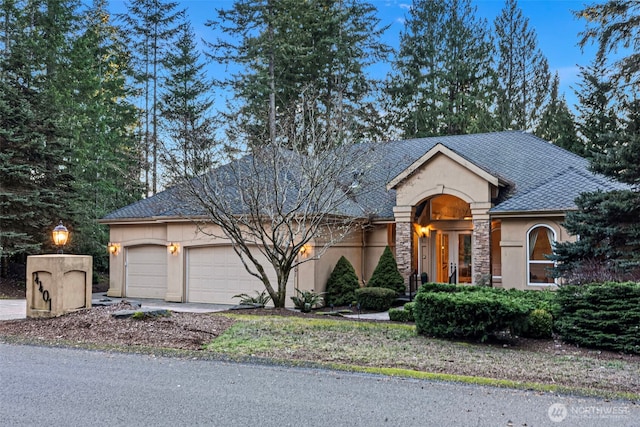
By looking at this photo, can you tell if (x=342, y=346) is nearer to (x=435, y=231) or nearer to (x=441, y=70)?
(x=435, y=231)

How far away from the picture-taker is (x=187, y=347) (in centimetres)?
798

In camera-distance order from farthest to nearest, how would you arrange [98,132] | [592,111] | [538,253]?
[98,132] < [592,111] < [538,253]

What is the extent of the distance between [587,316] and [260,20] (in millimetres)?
21450

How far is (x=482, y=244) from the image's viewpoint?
15.6 metres

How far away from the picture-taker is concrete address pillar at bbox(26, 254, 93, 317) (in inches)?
411

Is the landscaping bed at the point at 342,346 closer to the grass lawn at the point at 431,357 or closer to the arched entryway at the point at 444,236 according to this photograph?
the grass lawn at the point at 431,357

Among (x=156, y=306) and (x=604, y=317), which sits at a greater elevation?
(x=604, y=317)

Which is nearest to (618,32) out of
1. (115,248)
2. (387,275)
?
(387,275)

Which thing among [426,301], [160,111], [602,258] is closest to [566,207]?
[602,258]

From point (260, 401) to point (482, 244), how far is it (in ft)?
38.8

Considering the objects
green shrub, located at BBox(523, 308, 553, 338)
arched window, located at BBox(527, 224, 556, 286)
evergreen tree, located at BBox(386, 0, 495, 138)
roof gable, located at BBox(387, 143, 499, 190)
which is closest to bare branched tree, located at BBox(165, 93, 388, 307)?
roof gable, located at BBox(387, 143, 499, 190)

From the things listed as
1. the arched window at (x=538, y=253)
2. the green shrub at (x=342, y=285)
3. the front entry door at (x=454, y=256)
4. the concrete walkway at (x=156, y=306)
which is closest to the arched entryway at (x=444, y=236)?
the front entry door at (x=454, y=256)

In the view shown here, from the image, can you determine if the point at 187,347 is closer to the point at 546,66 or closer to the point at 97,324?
the point at 97,324

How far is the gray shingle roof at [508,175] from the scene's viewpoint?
48.8ft
